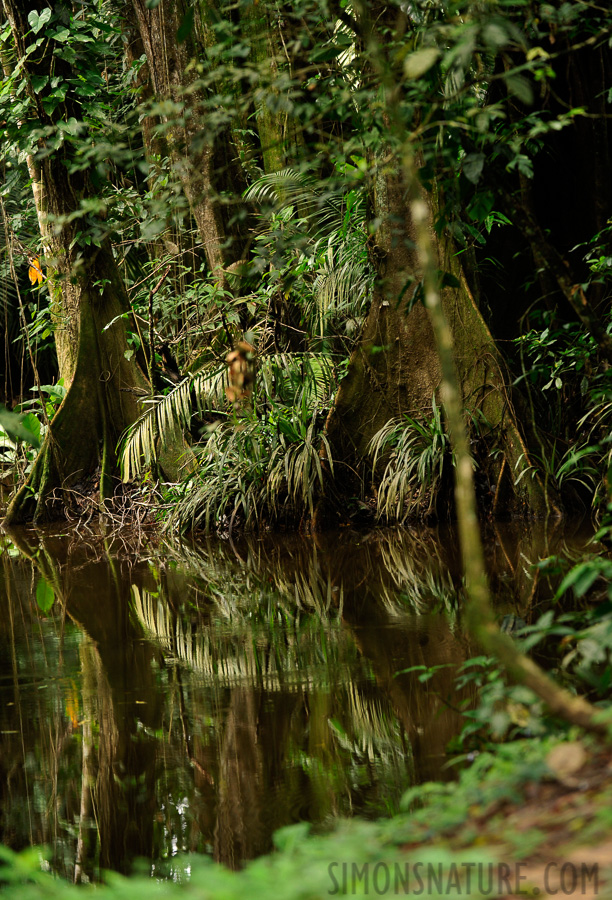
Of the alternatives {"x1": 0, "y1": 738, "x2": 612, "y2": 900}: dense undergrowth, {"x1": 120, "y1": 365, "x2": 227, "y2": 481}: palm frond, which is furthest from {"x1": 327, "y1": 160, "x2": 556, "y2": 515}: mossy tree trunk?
{"x1": 0, "y1": 738, "x2": 612, "y2": 900}: dense undergrowth

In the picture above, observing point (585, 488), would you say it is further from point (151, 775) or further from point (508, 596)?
point (151, 775)

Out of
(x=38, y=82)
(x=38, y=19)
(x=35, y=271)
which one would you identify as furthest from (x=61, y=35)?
(x=35, y=271)

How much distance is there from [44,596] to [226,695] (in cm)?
247

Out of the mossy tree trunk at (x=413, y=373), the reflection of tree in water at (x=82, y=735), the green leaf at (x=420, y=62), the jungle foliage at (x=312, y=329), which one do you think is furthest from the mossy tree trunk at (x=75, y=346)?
the green leaf at (x=420, y=62)

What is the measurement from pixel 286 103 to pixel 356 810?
2171 millimetres

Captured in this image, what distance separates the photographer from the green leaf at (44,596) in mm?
5157

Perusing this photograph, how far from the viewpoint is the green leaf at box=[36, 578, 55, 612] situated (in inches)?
203

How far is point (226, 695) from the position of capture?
3291mm

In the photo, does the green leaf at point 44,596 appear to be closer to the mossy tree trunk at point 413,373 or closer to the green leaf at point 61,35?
the mossy tree trunk at point 413,373

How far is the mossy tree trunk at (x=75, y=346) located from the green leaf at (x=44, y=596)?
8.39ft

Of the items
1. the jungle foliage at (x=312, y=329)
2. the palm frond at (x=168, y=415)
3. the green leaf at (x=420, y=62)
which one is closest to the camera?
the green leaf at (x=420, y=62)

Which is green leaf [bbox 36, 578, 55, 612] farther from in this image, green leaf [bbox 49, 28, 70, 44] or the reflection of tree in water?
green leaf [bbox 49, 28, 70, 44]

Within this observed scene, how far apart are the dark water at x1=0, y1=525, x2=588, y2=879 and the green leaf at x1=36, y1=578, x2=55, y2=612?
2cm

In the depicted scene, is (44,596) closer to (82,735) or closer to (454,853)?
(82,735)
